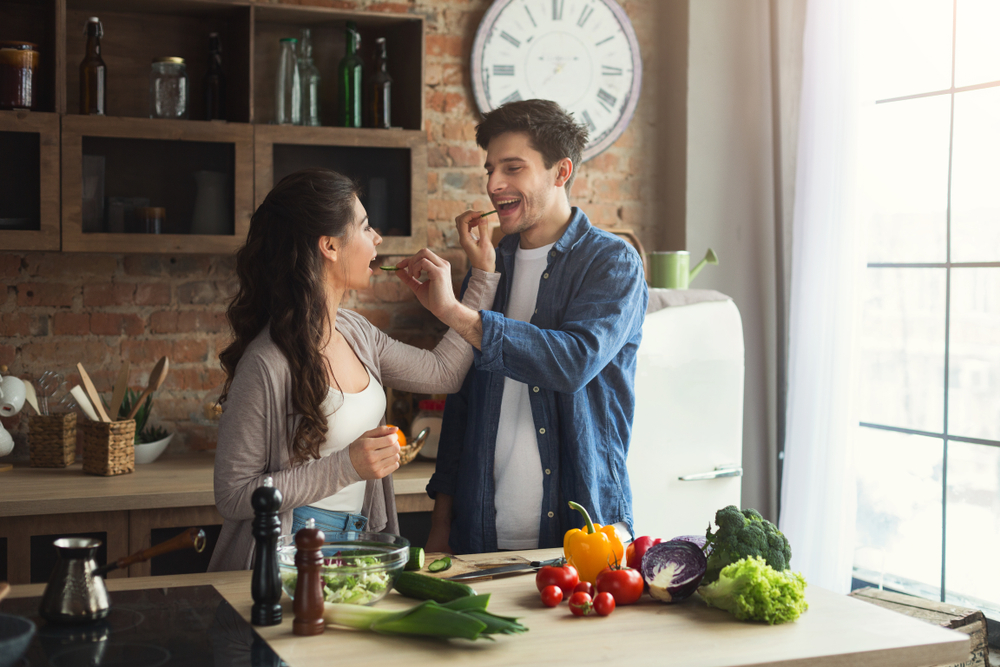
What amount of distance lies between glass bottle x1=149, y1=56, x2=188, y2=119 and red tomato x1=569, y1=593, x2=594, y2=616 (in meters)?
2.18

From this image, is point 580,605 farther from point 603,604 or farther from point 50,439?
point 50,439

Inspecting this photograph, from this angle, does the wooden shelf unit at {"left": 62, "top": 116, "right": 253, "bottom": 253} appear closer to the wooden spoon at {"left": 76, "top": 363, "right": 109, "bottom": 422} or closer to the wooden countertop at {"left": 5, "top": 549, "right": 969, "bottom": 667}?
the wooden spoon at {"left": 76, "top": 363, "right": 109, "bottom": 422}

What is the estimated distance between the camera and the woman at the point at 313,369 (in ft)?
5.68

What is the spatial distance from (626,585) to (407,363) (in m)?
0.88

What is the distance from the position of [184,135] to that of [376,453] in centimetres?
166

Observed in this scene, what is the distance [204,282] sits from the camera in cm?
325

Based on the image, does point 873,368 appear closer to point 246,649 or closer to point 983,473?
point 983,473

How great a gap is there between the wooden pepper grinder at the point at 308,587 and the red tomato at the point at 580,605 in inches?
16.1

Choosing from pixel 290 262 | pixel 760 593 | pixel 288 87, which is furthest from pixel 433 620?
pixel 288 87

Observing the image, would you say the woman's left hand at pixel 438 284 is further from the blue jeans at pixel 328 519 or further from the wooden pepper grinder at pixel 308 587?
the wooden pepper grinder at pixel 308 587

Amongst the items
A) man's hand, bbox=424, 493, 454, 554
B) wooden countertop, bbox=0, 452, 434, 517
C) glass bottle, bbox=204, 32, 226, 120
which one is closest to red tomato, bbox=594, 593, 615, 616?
man's hand, bbox=424, 493, 454, 554

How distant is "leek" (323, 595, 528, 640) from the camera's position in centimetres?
132

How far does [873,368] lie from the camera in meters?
3.28

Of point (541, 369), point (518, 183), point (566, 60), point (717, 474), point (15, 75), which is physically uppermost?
point (566, 60)
